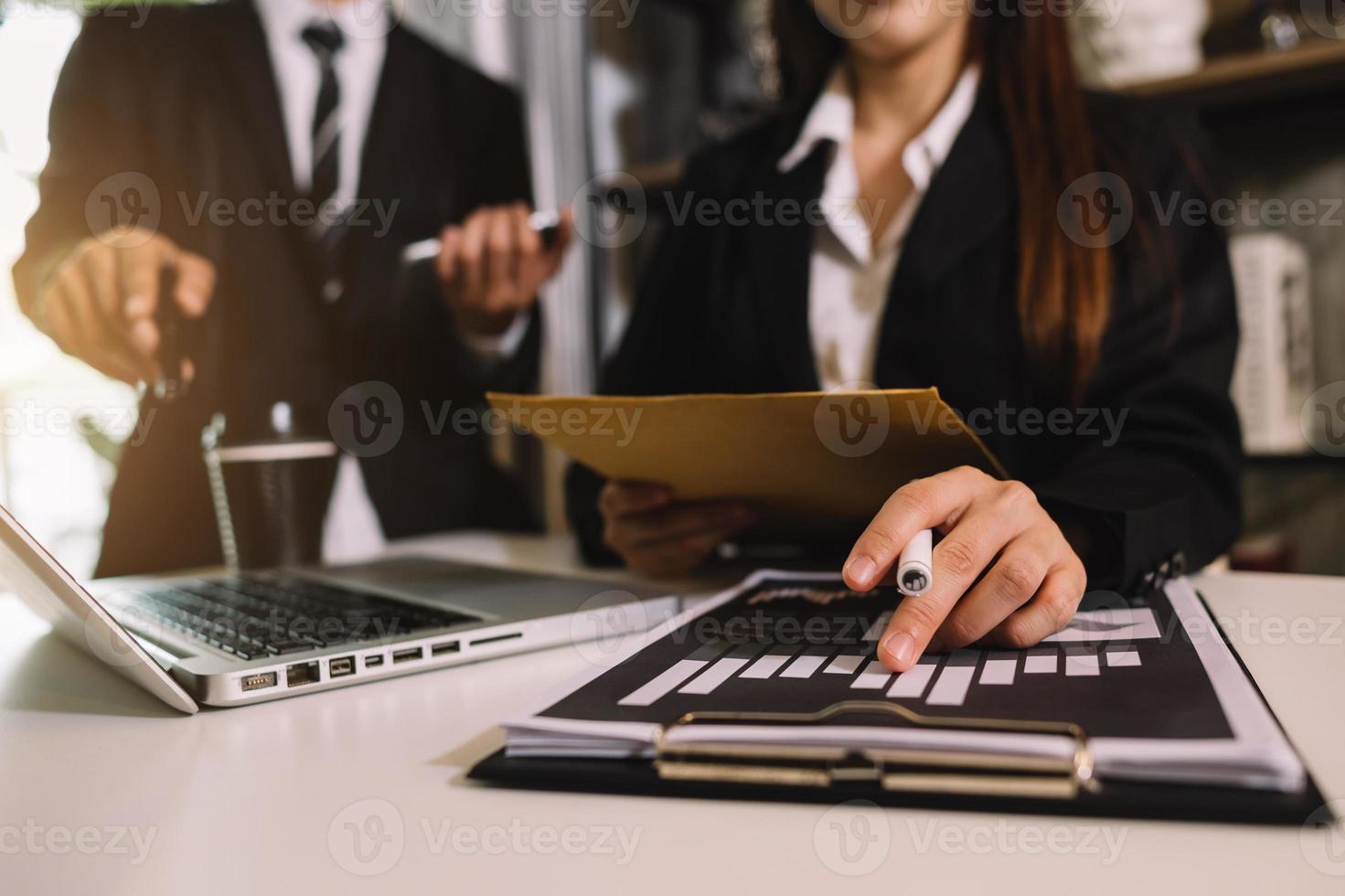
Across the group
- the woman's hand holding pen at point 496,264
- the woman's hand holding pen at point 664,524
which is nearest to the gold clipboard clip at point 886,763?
the woman's hand holding pen at point 664,524

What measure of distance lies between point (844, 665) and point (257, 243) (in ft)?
3.39

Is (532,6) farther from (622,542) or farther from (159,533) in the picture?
(622,542)

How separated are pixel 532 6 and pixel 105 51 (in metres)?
0.73

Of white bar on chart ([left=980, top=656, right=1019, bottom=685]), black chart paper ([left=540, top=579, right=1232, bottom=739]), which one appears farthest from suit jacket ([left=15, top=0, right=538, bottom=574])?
white bar on chart ([left=980, top=656, right=1019, bottom=685])

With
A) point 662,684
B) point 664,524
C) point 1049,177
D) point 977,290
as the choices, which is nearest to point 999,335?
point 977,290

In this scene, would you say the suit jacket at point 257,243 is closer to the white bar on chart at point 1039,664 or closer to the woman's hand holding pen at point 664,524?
the woman's hand holding pen at point 664,524

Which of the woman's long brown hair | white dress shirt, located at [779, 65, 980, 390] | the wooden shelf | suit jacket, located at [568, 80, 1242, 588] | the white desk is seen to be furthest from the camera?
the wooden shelf

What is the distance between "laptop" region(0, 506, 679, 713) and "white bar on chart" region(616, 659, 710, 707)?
0.17 meters

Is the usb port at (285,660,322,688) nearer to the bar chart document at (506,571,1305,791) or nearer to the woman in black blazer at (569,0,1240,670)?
the bar chart document at (506,571,1305,791)

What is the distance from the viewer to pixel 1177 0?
1.31 meters

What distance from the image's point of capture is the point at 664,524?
83cm

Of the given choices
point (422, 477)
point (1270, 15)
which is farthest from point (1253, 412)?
point (422, 477)

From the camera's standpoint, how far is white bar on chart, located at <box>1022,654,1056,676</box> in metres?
0.44

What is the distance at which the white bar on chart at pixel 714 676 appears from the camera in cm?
43
